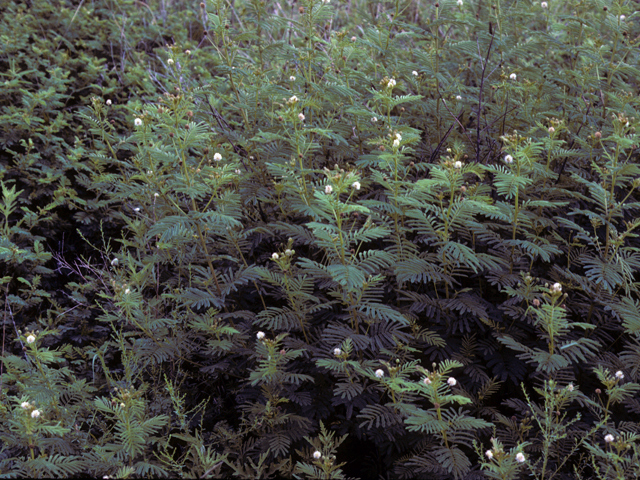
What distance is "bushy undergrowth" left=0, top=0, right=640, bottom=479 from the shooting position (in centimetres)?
197

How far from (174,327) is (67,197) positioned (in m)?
1.77

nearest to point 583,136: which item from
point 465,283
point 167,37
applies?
point 465,283

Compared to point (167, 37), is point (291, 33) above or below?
above

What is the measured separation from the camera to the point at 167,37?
5.31 metres

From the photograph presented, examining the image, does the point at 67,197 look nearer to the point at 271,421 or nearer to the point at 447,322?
the point at 271,421

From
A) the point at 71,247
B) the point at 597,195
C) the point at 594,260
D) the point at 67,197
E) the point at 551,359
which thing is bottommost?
the point at 71,247

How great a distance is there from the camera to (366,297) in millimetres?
2125

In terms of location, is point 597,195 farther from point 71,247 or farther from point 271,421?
point 71,247

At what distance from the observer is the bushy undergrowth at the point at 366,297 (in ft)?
6.45

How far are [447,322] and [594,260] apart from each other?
64cm

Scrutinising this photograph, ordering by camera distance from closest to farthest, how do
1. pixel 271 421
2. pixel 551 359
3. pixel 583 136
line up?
pixel 551 359 < pixel 271 421 < pixel 583 136

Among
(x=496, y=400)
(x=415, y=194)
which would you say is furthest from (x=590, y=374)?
(x=415, y=194)

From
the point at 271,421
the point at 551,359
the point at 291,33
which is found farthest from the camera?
the point at 291,33

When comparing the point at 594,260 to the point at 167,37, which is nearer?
the point at 594,260
